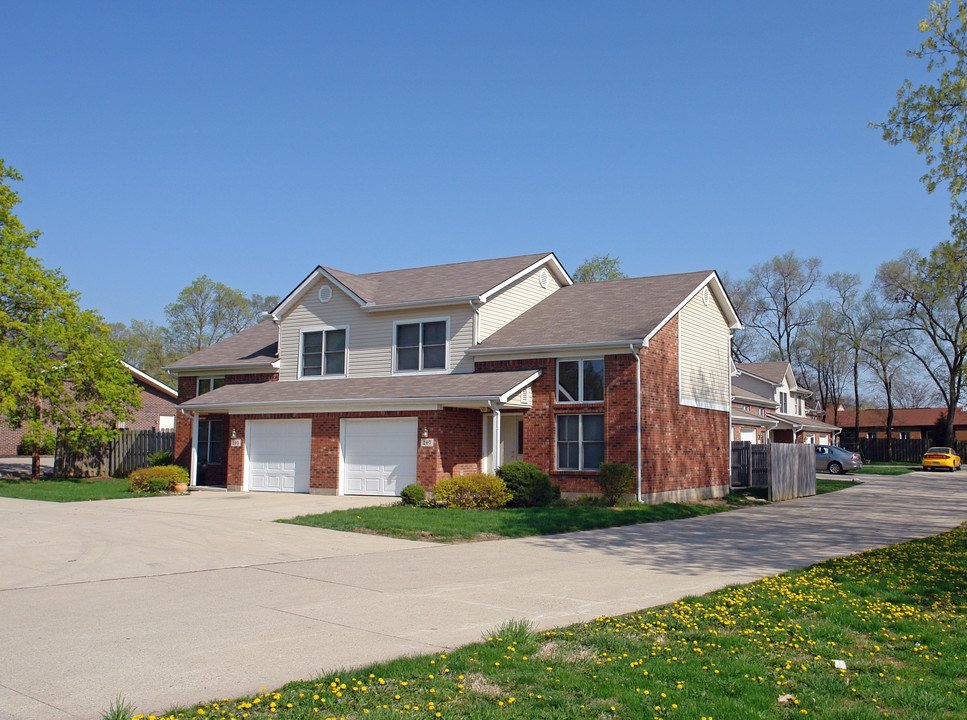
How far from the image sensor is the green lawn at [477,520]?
1591 cm

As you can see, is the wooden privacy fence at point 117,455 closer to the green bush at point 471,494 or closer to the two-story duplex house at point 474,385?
the two-story duplex house at point 474,385

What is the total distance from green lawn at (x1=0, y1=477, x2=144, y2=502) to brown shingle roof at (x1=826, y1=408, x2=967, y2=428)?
6714 cm

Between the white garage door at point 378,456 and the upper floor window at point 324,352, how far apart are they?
10.6 ft

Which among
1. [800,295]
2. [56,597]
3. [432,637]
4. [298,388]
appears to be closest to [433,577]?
[432,637]

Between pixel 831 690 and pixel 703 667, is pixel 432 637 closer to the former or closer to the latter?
pixel 703 667

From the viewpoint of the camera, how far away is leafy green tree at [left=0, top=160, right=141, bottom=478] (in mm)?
27016

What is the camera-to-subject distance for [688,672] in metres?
6.18

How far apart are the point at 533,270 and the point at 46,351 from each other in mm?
17267

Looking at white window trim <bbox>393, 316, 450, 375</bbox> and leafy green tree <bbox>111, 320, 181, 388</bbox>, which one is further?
leafy green tree <bbox>111, 320, 181, 388</bbox>

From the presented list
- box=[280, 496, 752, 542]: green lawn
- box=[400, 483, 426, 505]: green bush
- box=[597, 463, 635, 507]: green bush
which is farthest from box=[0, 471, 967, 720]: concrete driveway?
box=[400, 483, 426, 505]: green bush

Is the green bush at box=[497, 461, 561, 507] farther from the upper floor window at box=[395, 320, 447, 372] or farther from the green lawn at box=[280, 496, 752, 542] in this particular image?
the upper floor window at box=[395, 320, 447, 372]

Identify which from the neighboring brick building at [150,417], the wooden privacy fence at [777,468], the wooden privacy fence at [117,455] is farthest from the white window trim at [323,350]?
the neighboring brick building at [150,417]

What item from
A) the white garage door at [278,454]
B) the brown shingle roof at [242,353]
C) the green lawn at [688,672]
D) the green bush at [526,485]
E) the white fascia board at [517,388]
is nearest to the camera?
the green lawn at [688,672]

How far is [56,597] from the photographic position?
9.06 metres
